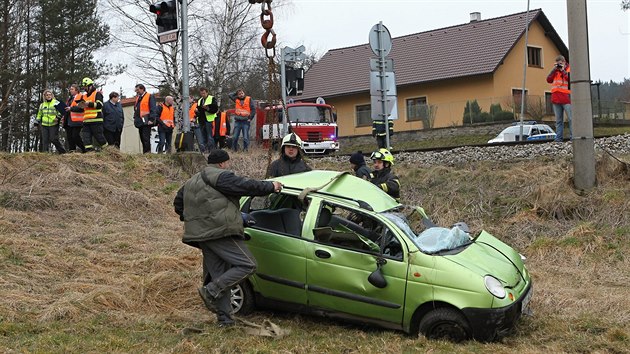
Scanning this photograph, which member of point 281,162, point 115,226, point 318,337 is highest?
point 281,162

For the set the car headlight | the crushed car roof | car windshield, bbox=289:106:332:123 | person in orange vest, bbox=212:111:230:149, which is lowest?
the car headlight

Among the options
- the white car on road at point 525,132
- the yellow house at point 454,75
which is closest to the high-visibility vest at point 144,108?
the white car on road at point 525,132

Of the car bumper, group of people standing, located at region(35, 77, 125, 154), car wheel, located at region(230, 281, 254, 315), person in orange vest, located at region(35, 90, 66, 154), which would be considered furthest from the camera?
person in orange vest, located at region(35, 90, 66, 154)

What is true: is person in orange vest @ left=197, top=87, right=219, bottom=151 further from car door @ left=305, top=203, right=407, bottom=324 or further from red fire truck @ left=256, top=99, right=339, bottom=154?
→ car door @ left=305, top=203, right=407, bottom=324

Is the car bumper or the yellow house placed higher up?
the yellow house

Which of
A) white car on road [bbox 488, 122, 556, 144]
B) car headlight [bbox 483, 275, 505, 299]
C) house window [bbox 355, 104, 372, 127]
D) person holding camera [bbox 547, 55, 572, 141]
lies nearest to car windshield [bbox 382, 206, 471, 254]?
car headlight [bbox 483, 275, 505, 299]

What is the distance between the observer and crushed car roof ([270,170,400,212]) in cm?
788

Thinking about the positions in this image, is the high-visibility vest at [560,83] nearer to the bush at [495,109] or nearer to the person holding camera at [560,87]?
the person holding camera at [560,87]

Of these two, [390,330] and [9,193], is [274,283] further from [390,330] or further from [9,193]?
[9,193]

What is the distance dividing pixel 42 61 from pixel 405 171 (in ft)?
96.3

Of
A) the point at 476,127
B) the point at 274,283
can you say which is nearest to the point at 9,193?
the point at 274,283

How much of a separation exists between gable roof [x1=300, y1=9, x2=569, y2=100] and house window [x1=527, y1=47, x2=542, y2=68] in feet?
5.15

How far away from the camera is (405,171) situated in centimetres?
1489

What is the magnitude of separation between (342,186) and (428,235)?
1.09 metres
